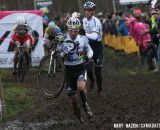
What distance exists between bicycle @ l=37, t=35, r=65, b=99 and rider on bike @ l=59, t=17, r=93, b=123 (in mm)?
841

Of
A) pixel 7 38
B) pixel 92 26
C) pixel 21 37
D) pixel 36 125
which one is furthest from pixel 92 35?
pixel 7 38

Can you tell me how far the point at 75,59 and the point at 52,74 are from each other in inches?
77.6

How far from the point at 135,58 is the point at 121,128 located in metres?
16.9

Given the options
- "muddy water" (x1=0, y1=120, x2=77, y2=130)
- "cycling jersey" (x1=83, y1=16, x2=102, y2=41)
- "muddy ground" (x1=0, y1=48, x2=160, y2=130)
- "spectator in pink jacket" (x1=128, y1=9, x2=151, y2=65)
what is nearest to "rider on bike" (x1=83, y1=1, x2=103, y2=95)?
"cycling jersey" (x1=83, y1=16, x2=102, y2=41)

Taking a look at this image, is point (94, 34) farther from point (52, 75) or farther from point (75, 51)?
point (75, 51)

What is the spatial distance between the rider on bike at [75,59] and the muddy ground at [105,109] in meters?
0.59

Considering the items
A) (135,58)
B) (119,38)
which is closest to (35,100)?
(135,58)

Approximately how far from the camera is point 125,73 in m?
20.1

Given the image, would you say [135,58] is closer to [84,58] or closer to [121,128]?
[84,58]

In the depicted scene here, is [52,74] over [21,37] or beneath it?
beneath

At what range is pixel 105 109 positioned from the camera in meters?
12.0

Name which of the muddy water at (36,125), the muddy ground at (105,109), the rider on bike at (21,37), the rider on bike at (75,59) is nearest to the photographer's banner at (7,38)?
the rider on bike at (21,37)

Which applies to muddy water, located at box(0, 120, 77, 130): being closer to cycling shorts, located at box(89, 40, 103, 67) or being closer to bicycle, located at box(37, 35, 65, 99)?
bicycle, located at box(37, 35, 65, 99)

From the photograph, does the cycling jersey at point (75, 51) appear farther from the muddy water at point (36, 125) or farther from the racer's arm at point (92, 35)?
the racer's arm at point (92, 35)
